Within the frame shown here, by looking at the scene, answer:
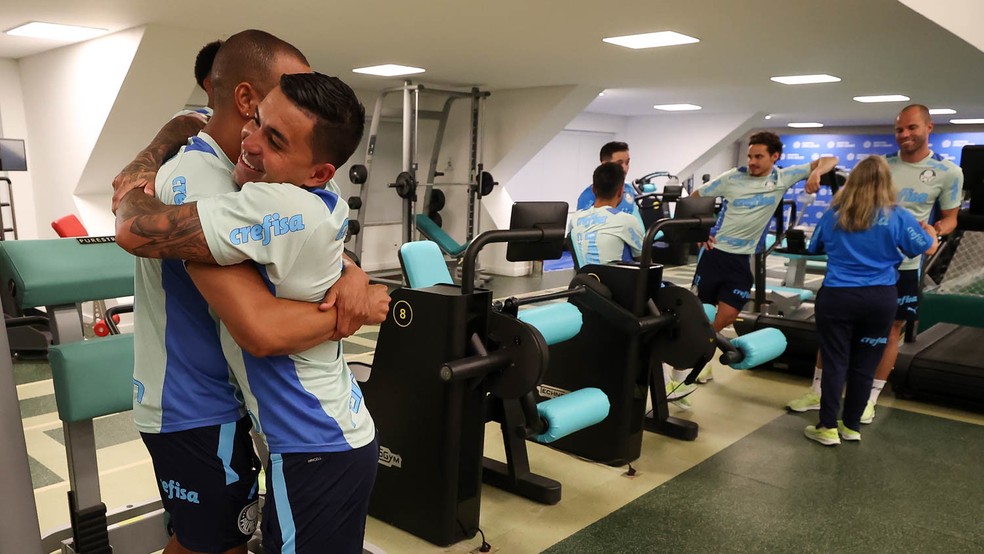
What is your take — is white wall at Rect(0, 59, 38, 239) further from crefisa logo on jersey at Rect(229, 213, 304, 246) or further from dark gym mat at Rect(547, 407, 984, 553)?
crefisa logo on jersey at Rect(229, 213, 304, 246)

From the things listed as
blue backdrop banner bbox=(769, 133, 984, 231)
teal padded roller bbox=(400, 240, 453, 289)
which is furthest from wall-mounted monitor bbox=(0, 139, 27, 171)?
blue backdrop banner bbox=(769, 133, 984, 231)

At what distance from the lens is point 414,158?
8141mm

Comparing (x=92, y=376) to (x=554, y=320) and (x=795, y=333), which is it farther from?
(x=795, y=333)

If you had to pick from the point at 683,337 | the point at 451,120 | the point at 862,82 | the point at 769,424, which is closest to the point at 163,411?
the point at 683,337

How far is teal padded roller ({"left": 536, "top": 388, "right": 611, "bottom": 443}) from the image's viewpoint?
2758mm

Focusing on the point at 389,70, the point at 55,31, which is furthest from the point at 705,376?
the point at 55,31

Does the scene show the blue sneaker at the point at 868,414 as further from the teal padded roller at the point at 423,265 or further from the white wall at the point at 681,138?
the white wall at the point at 681,138

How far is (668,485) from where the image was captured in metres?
3.28

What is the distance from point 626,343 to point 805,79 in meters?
5.52

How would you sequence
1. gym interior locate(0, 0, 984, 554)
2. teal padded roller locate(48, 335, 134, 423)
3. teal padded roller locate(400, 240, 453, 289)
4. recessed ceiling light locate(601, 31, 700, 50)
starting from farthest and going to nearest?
recessed ceiling light locate(601, 31, 700, 50), teal padded roller locate(400, 240, 453, 289), gym interior locate(0, 0, 984, 554), teal padded roller locate(48, 335, 134, 423)

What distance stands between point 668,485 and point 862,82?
6.14 meters

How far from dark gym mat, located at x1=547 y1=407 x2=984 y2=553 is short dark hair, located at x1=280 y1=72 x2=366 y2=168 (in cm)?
200

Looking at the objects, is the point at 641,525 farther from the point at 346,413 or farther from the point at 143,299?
the point at 143,299

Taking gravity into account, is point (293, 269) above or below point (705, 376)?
above
